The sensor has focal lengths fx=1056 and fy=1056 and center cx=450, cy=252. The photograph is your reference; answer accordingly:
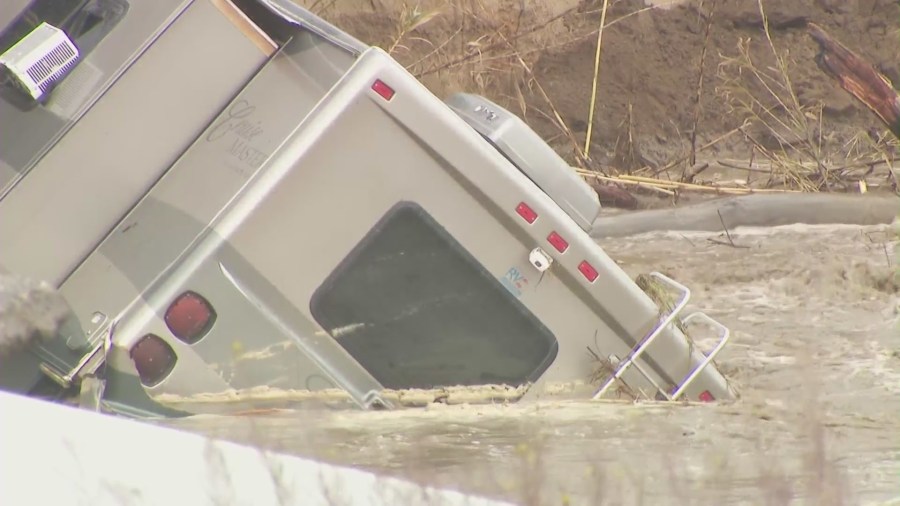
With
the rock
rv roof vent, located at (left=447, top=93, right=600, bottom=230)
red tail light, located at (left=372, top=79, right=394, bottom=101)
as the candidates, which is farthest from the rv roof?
rv roof vent, located at (left=447, top=93, right=600, bottom=230)

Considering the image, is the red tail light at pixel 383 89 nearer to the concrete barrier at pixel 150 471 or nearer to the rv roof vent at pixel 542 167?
the rv roof vent at pixel 542 167

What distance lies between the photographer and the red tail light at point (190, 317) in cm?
338

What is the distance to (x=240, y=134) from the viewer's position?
145 inches

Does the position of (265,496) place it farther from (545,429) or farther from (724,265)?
(724,265)

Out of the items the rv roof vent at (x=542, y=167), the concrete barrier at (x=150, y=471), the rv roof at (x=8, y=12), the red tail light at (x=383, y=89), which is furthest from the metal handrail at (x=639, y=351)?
the rv roof at (x=8, y=12)

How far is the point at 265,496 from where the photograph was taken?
1920 mm

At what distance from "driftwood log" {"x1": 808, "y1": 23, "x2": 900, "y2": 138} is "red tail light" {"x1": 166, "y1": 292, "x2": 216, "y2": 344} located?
2392mm

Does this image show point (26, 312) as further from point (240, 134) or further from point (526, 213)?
point (526, 213)

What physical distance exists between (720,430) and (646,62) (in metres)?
8.06

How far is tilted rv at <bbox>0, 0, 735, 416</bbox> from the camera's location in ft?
11.1

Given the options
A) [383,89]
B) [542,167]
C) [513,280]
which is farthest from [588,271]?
[383,89]

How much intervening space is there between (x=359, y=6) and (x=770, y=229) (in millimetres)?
4908

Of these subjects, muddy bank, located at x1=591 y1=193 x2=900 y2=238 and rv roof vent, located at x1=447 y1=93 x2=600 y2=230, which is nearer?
rv roof vent, located at x1=447 y1=93 x2=600 y2=230

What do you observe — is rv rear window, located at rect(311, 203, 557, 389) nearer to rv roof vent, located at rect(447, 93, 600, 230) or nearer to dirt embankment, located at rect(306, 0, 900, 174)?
rv roof vent, located at rect(447, 93, 600, 230)
